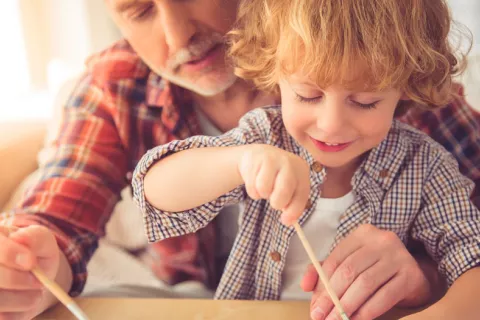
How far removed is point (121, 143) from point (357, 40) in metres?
0.38

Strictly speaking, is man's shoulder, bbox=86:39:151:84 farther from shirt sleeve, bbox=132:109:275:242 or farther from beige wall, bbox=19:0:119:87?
shirt sleeve, bbox=132:109:275:242

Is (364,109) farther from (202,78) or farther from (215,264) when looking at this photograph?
(215,264)

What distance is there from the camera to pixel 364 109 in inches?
22.4

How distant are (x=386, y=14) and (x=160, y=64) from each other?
31 centimetres

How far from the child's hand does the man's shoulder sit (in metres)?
0.34

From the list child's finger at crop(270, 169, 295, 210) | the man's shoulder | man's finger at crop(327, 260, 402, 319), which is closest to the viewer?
child's finger at crop(270, 169, 295, 210)

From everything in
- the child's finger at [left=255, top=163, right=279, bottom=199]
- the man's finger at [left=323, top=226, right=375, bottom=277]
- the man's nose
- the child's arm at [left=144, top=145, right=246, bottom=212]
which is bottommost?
the man's finger at [left=323, top=226, right=375, bottom=277]

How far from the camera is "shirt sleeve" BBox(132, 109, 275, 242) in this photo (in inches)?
23.3

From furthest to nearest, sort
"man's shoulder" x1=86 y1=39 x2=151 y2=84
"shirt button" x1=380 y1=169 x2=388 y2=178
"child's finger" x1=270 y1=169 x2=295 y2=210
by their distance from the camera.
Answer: "man's shoulder" x1=86 y1=39 x2=151 y2=84 < "shirt button" x1=380 y1=169 x2=388 y2=178 < "child's finger" x1=270 y1=169 x2=295 y2=210

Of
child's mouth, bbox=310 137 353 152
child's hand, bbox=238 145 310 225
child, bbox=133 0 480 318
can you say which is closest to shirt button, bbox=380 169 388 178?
child, bbox=133 0 480 318

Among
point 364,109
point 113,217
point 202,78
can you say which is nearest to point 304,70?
point 364,109

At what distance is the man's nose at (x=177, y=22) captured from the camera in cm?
64

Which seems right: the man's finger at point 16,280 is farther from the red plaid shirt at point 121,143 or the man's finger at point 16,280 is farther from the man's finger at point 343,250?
the man's finger at point 343,250

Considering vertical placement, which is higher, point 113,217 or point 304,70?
point 304,70
